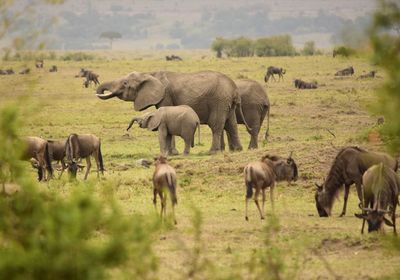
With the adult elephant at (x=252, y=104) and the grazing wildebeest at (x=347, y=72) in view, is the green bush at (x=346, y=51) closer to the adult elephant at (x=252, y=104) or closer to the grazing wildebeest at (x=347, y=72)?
the adult elephant at (x=252, y=104)

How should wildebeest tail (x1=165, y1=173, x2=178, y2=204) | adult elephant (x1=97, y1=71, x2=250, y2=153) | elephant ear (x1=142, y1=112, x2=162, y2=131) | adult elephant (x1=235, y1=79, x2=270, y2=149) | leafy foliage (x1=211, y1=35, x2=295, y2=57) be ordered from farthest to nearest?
leafy foliage (x1=211, y1=35, x2=295, y2=57)
adult elephant (x1=235, y1=79, x2=270, y2=149)
adult elephant (x1=97, y1=71, x2=250, y2=153)
elephant ear (x1=142, y1=112, x2=162, y2=131)
wildebeest tail (x1=165, y1=173, x2=178, y2=204)

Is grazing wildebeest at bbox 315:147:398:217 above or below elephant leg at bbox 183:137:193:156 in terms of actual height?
above

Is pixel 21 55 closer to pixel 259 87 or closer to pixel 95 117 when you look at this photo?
pixel 259 87

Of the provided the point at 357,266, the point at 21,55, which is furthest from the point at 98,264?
the point at 357,266

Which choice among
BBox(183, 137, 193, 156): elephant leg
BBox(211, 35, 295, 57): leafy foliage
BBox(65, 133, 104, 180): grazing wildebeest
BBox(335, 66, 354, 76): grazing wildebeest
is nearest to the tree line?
BBox(211, 35, 295, 57): leafy foliage

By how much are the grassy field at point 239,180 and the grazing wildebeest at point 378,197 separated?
268mm

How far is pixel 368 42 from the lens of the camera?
275 inches

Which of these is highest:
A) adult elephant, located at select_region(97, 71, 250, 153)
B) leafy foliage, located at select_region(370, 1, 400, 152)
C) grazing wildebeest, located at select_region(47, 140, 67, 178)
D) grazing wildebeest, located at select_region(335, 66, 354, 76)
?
leafy foliage, located at select_region(370, 1, 400, 152)

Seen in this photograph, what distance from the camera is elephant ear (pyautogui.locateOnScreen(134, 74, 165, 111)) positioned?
990 inches

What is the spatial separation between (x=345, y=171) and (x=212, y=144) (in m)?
9.19

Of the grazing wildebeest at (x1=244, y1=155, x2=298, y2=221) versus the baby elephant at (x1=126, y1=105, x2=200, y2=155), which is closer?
the grazing wildebeest at (x1=244, y1=155, x2=298, y2=221)

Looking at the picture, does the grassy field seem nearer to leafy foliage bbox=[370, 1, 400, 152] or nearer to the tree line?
leafy foliage bbox=[370, 1, 400, 152]

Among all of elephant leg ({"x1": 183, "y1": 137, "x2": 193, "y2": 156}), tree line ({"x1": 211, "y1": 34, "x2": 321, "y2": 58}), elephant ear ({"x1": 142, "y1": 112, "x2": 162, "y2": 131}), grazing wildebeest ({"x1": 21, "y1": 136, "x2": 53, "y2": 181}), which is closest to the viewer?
grazing wildebeest ({"x1": 21, "y1": 136, "x2": 53, "y2": 181})

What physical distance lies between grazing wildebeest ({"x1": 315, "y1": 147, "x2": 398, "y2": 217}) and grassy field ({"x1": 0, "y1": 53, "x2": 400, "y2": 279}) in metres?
0.30
